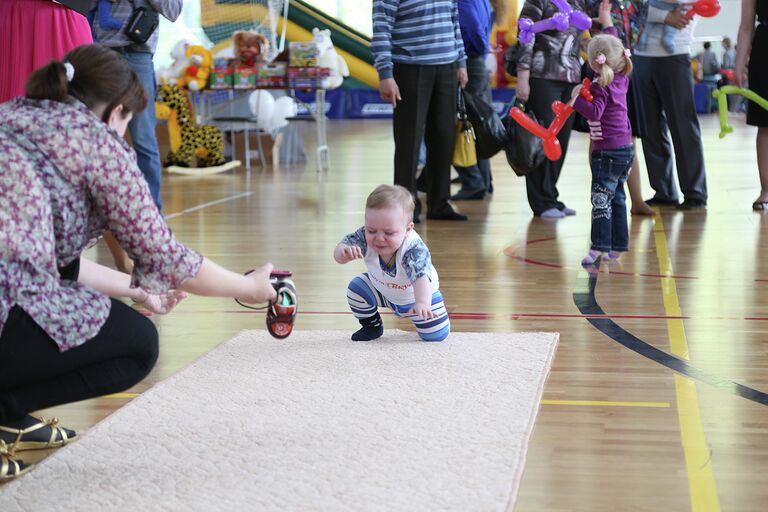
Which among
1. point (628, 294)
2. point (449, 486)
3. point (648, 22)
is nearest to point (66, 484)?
point (449, 486)

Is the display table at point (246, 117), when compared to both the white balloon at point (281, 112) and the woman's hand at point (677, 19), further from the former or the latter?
the woman's hand at point (677, 19)

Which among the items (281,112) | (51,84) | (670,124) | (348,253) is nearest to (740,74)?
(670,124)

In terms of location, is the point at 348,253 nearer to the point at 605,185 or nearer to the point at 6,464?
the point at 6,464

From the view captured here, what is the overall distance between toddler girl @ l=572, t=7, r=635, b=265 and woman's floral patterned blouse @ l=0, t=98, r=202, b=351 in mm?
2843

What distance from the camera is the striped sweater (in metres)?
5.78

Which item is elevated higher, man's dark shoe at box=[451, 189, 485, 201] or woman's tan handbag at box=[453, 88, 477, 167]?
woman's tan handbag at box=[453, 88, 477, 167]

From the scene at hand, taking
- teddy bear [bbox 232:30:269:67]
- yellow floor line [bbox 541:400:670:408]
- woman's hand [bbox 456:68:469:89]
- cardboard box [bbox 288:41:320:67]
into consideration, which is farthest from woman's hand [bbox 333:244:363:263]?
teddy bear [bbox 232:30:269:67]

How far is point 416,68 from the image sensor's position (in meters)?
5.87

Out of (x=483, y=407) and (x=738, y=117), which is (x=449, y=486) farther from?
(x=738, y=117)

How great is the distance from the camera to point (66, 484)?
2158 mm

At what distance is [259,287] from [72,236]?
1.24 feet

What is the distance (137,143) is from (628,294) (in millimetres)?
2082

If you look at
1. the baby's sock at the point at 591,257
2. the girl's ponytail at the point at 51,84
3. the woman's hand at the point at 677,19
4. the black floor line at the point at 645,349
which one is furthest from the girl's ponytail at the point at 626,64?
the girl's ponytail at the point at 51,84

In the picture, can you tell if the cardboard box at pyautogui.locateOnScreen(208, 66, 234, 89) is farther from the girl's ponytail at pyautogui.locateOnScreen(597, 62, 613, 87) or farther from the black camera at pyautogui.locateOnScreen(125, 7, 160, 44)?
the girl's ponytail at pyautogui.locateOnScreen(597, 62, 613, 87)
